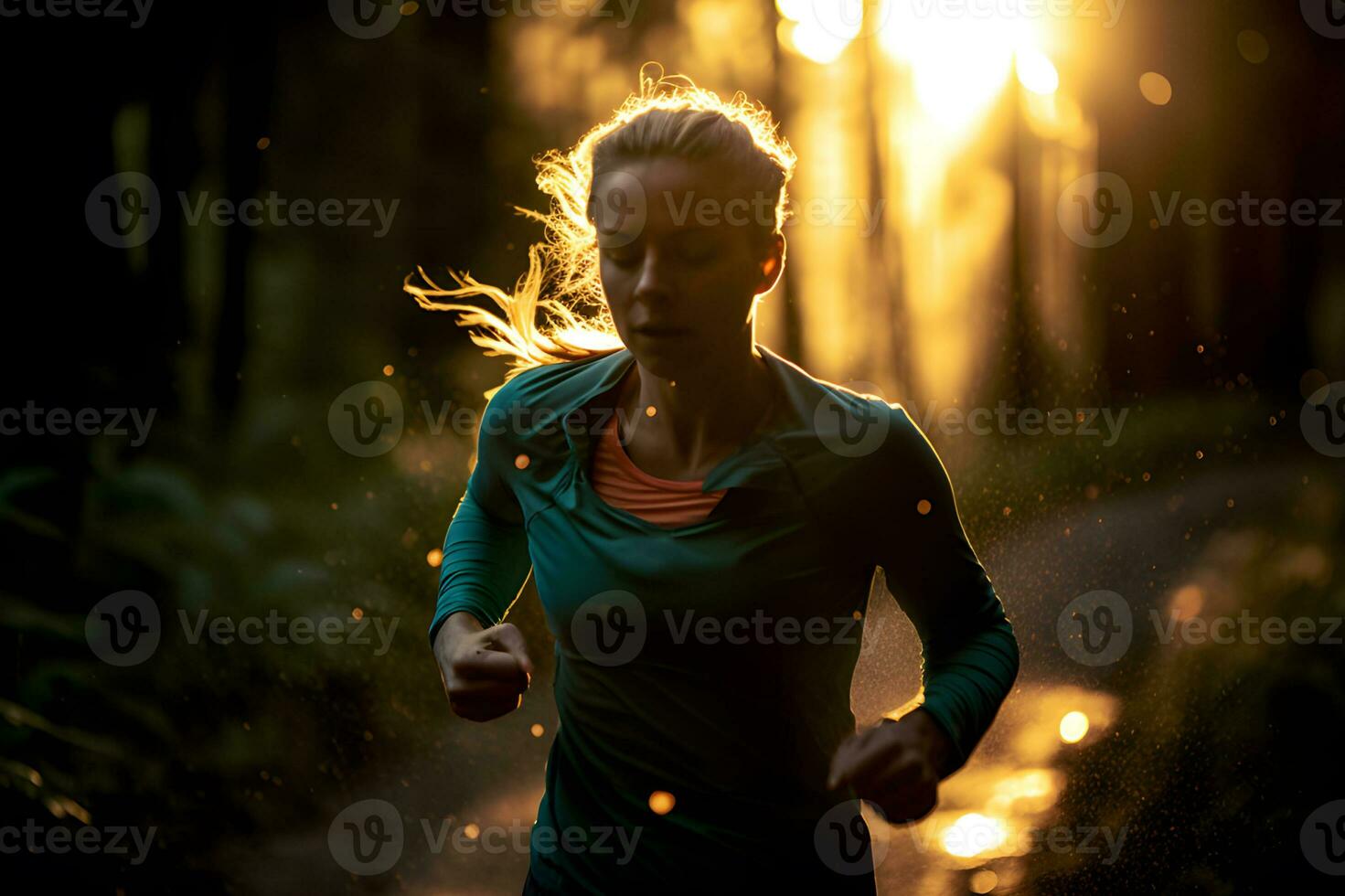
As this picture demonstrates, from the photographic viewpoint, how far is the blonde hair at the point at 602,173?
2102 mm

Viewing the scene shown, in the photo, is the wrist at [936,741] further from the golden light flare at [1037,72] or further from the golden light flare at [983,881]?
the golden light flare at [1037,72]

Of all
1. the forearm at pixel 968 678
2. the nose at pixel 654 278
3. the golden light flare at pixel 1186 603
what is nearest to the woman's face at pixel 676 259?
the nose at pixel 654 278

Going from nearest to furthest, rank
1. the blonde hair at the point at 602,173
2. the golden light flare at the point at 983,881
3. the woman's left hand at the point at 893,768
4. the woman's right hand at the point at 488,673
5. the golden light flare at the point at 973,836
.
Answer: the woman's left hand at the point at 893,768, the woman's right hand at the point at 488,673, the blonde hair at the point at 602,173, the golden light flare at the point at 983,881, the golden light flare at the point at 973,836

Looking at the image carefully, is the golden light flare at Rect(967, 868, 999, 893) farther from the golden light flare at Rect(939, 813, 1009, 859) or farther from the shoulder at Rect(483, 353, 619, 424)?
the shoulder at Rect(483, 353, 619, 424)

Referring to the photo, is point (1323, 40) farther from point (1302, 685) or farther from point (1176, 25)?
point (1302, 685)

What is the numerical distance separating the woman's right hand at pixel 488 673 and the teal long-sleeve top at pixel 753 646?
0.12 m

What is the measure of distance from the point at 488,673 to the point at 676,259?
71 centimetres

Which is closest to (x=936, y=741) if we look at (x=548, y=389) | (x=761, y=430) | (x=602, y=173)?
(x=761, y=430)

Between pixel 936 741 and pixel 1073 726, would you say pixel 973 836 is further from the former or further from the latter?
pixel 936 741

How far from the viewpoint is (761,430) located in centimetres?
214

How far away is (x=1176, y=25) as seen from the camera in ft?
38.1

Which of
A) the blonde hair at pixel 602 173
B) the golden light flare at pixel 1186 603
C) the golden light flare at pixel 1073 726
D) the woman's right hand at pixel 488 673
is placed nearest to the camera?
the woman's right hand at pixel 488 673

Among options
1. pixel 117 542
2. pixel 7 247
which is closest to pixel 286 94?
pixel 7 247

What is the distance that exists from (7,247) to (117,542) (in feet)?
4.16
